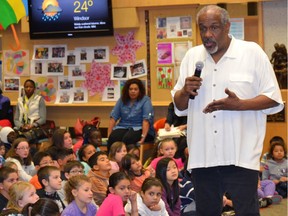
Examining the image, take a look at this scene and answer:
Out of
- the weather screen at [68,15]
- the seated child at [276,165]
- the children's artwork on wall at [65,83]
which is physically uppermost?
the weather screen at [68,15]

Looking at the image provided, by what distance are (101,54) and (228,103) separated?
606 centimetres

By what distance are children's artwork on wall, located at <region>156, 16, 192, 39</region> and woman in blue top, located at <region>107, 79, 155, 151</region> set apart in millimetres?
993

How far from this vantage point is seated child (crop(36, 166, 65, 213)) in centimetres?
496

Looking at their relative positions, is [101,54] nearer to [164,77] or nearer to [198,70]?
[164,77]

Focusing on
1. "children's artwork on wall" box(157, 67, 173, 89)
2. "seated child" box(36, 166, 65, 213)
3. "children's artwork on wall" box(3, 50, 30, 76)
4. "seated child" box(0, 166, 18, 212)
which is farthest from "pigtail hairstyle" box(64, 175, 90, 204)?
"children's artwork on wall" box(3, 50, 30, 76)

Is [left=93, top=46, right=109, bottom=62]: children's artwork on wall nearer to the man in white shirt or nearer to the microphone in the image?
the man in white shirt

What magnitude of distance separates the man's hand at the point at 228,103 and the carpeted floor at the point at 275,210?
3.47 metres

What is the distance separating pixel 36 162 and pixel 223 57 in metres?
3.23

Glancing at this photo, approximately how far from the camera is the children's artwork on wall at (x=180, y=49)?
8547 mm

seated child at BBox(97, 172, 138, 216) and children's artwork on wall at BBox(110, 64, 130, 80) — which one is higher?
children's artwork on wall at BBox(110, 64, 130, 80)

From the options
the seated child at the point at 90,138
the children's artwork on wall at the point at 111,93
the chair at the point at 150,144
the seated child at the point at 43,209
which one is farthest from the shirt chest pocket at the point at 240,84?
the children's artwork on wall at the point at 111,93

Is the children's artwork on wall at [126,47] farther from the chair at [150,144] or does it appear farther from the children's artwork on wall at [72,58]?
the chair at [150,144]

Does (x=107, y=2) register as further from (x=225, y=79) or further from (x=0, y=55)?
(x=225, y=79)

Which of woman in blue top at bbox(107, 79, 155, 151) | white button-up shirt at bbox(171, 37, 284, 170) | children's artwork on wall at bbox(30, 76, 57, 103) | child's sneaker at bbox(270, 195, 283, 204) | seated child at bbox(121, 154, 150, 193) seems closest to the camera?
white button-up shirt at bbox(171, 37, 284, 170)
